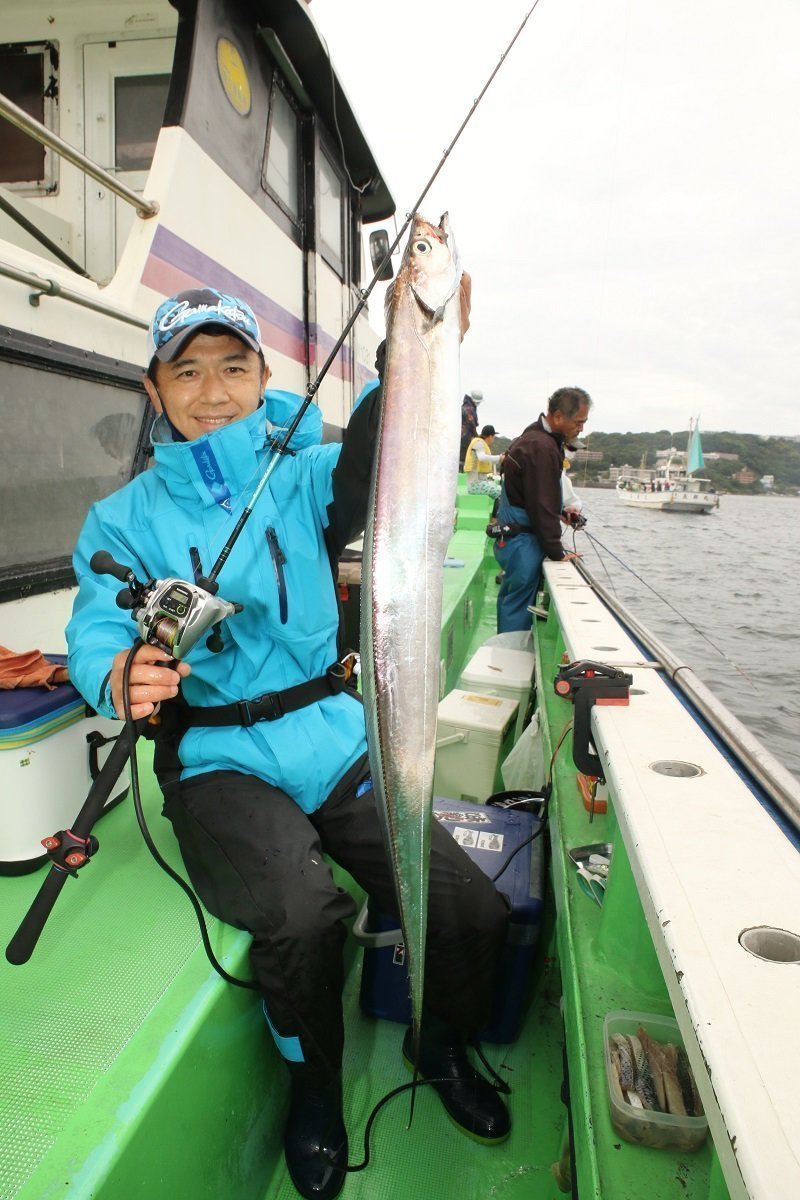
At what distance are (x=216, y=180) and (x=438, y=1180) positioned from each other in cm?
510

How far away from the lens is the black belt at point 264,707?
6.34ft

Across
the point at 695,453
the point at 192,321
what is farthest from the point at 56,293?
the point at 695,453

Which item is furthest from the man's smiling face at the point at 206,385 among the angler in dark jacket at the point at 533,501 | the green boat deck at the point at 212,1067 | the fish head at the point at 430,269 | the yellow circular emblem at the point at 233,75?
the angler in dark jacket at the point at 533,501

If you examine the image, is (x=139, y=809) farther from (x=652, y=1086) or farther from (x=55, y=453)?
(x=55, y=453)

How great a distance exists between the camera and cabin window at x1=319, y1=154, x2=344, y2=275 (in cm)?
623

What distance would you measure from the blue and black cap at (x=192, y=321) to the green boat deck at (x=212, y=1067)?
1567mm

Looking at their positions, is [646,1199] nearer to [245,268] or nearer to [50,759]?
[50,759]

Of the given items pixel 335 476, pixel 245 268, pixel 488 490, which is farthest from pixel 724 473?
pixel 335 476

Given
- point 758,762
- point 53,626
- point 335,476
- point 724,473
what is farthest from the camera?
point 724,473

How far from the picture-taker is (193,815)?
6.09 feet

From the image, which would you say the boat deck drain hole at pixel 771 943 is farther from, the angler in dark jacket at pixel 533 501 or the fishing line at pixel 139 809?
the angler in dark jacket at pixel 533 501

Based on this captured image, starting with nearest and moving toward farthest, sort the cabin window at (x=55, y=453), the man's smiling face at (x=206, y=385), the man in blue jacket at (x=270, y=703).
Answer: the man in blue jacket at (x=270, y=703)
the man's smiling face at (x=206, y=385)
the cabin window at (x=55, y=453)

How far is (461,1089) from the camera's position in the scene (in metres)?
2.03

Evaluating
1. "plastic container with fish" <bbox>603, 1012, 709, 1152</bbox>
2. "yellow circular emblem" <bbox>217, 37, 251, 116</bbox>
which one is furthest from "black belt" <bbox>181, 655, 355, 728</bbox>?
"yellow circular emblem" <bbox>217, 37, 251, 116</bbox>
